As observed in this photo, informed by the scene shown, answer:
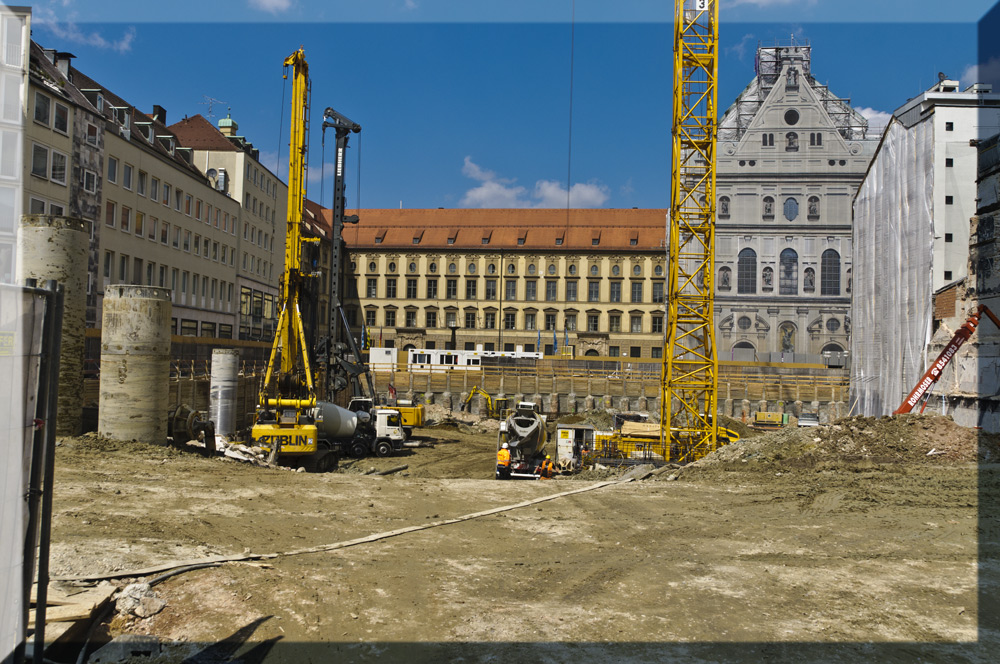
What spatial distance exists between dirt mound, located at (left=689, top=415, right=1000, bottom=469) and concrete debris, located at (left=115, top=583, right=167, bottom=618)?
1421cm

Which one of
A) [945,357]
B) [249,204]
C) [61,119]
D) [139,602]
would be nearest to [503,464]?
[139,602]

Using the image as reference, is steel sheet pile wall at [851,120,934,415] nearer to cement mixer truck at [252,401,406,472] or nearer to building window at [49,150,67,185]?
cement mixer truck at [252,401,406,472]

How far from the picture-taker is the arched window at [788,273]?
63.4 meters

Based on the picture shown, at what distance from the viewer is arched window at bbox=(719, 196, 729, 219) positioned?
63844 mm

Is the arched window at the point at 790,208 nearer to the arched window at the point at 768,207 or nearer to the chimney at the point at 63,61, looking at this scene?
the arched window at the point at 768,207

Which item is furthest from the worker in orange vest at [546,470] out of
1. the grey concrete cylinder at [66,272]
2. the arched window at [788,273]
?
the arched window at [788,273]

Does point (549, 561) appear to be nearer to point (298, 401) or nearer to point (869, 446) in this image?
point (869, 446)

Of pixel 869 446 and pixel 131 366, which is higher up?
pixel 131 366

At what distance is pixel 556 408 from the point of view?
158 feet

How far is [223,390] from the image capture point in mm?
23953

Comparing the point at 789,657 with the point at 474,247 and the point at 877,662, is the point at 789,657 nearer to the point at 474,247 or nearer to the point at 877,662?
the point at 877,662

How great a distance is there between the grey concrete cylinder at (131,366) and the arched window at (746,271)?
5390 cm

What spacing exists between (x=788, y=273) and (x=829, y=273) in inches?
132

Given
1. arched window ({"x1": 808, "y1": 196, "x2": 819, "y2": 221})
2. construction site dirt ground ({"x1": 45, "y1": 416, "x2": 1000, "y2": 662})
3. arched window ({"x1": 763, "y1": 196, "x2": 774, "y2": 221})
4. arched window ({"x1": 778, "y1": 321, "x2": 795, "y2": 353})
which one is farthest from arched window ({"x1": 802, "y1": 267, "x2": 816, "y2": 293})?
construction site dirt ground ({"x1": 45, "y1": 416, "x2": 1000, "y2": 662})
